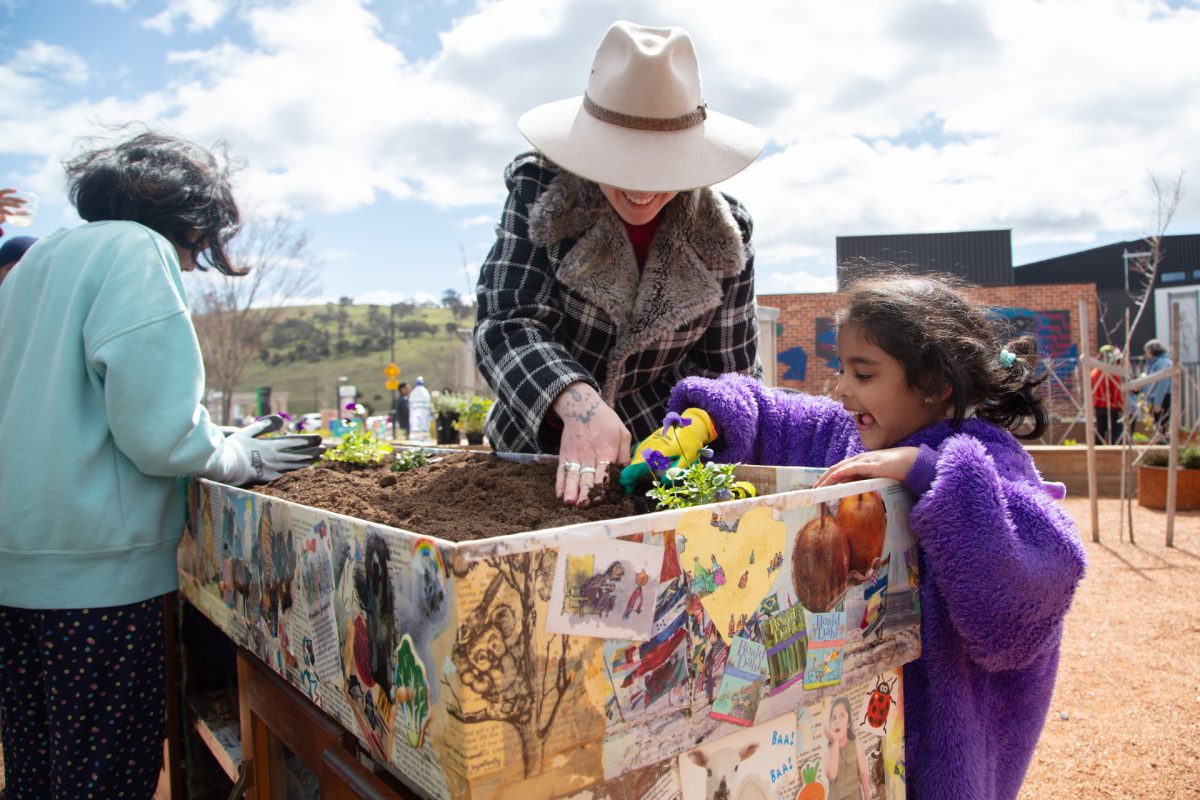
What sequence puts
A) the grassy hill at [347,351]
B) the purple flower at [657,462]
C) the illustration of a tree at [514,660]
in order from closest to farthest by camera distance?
the illustration of a tree at [514,660], the purple flower at [657,462], the grassy hill at [347,351]

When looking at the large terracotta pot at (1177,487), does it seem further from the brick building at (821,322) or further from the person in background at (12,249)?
the brick building at (821,322)

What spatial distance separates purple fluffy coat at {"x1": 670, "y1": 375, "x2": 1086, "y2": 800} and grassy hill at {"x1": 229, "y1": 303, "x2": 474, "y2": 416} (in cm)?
3297

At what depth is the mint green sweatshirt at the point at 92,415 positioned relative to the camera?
61.6 inches

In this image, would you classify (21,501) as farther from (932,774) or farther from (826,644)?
(932,774)

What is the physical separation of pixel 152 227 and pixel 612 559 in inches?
61.3

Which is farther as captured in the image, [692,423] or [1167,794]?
[1167,794]

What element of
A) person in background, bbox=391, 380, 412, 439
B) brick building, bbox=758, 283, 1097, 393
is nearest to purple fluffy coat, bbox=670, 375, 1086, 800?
person in background, bbox=391, 380, 412, 439

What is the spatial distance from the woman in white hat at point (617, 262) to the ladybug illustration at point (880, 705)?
600 millimetres

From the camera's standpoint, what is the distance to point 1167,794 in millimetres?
2400

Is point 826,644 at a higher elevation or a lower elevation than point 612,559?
lower

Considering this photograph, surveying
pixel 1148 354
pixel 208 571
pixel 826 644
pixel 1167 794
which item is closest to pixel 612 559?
pixel 826 644

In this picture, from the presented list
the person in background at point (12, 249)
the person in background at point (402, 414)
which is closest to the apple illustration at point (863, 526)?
the person in background at point (12, 249)

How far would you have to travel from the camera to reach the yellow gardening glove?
4.60ft

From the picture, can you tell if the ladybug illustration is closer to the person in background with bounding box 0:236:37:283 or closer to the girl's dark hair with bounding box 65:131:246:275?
the girl's dark hair with bounding box 65:131:246:275
